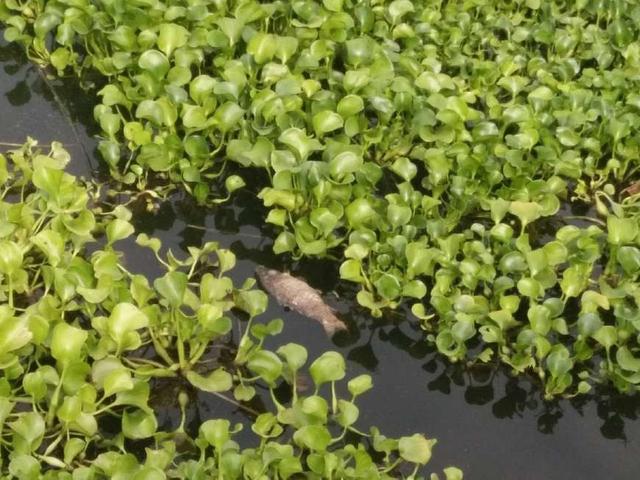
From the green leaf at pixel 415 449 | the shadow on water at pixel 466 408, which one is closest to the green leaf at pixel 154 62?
the shadow on water at pixel 466 408

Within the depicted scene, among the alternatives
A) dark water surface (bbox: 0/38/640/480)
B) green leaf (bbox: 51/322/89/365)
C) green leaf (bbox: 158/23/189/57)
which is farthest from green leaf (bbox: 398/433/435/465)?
green leaf (bbox: 158/23/189/57)

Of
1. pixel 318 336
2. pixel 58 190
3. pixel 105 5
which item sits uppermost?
pixel 105 5

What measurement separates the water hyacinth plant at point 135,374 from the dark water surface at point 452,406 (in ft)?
0.23

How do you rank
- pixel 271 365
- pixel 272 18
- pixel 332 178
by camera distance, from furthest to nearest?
1. pixel 272 18
2. pixel 332 178
3. pixel 271 365

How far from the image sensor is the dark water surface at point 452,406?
5.05ft

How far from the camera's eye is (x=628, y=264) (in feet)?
5.53

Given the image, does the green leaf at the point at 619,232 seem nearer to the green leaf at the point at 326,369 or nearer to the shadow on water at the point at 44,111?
the green leaf at the point at 326,369

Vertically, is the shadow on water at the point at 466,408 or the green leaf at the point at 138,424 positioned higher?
the green leaf at the point at 138,424

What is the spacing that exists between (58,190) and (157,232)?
0.86 feet

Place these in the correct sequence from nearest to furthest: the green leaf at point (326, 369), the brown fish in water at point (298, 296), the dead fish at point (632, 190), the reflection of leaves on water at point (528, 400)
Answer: the green leaf at point (326, 369) < the reflection of leaves on water at point (528, 400) < the brown fish in water at point (298, 296) < the dead fish at point (632, 190)

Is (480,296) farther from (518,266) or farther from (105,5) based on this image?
(105,5)

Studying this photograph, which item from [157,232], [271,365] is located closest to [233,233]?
[157,232]

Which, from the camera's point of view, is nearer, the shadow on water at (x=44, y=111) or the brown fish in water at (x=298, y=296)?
the brown fish in water at (x=298, y=296)

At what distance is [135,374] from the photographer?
148 cm
